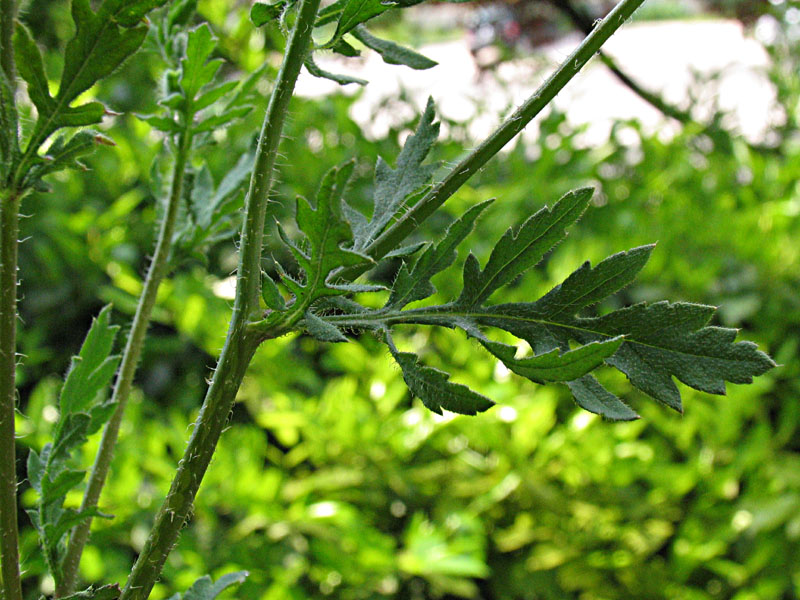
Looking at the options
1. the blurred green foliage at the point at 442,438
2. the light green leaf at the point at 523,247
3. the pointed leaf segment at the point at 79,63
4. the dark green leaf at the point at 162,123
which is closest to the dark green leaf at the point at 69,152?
the pointed leaf segment at the point at 79,63

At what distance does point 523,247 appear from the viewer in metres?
0.41

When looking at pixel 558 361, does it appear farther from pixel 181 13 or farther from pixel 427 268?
pixel 181 13

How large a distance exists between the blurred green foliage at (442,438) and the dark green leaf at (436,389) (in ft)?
3.29

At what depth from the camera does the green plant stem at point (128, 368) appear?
1.56 ft

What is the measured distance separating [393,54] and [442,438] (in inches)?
55.7

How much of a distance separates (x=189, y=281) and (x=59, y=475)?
145 cm

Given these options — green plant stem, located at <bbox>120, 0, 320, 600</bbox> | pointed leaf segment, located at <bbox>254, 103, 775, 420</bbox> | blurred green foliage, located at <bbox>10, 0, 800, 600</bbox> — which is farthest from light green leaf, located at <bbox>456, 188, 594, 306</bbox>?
blurred green foliage, located at <bbox>10, 0, 800, 600</bbox>

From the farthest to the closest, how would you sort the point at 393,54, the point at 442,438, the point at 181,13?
the point at 442,438 < the point at 181,13 < the point at 393,54

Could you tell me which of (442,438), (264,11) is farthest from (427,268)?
(442,438)

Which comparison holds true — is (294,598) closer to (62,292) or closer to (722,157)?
(62,292)

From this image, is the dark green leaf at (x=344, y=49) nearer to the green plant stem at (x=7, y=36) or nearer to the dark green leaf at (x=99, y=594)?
the green plant stem at (x=7, y=36)

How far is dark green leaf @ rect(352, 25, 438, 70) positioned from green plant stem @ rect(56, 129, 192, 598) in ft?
0.47

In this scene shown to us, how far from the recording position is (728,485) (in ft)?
6.05

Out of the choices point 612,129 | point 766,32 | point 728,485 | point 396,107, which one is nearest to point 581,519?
Answer: point 728,485
